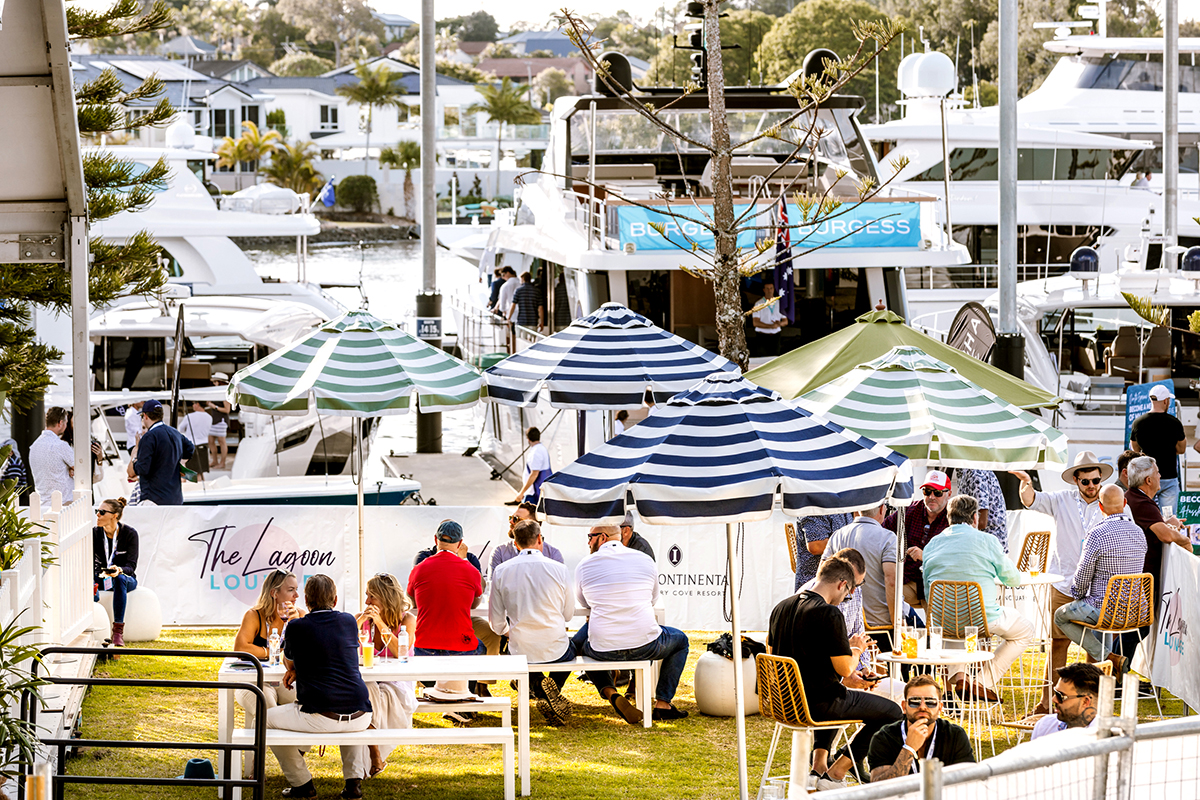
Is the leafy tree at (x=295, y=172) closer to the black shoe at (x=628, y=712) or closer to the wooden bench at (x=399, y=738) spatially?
the black shoe at (x=628, y=712)

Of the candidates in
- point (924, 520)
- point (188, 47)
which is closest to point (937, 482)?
point (924, 520)

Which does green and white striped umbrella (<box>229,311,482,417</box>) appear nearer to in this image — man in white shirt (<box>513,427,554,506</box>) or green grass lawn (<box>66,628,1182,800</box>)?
green grass lawn (<box>66,628,1182,800</box>)

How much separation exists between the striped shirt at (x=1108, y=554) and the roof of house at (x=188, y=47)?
472ft

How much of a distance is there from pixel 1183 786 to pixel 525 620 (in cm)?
537

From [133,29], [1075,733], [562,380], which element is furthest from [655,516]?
[133,29]

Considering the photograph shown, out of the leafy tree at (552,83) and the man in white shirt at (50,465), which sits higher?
the leafy tree at (552,83)

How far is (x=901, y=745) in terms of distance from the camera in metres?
7.39

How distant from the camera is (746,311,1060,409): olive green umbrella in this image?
11984 millimetres

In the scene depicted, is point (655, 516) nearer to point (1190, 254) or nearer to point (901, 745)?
point (901, 745)

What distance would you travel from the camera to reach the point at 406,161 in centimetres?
9569

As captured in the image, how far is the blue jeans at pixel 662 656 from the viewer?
393 inches

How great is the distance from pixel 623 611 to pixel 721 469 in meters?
2.19

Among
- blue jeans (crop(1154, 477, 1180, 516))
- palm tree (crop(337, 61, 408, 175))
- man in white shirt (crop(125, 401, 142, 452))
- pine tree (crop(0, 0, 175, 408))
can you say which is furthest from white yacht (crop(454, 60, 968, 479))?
palm tree (crop(337, 61, 408, 175))

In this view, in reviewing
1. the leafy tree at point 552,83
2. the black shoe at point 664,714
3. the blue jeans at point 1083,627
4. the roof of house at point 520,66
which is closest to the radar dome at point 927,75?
the blue jeans at point 1083,627
